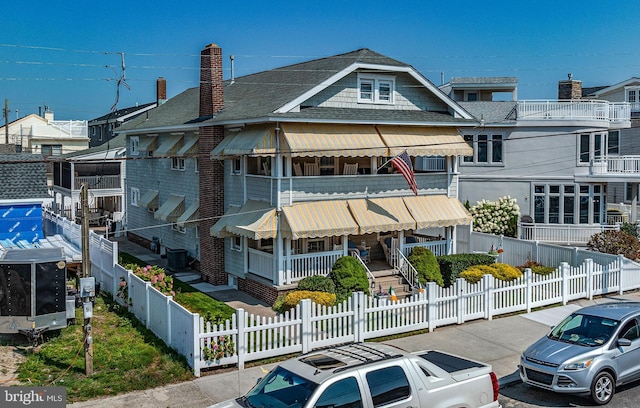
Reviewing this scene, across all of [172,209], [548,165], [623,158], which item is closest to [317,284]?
[172,209]

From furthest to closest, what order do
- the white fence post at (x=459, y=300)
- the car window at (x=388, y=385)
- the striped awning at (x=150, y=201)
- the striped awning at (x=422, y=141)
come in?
the striped awning at (x=150, y=201), the striped awning at (x=422, y=141), the white fence post at (x=459, y=300), the car window at (x=388, y=385)

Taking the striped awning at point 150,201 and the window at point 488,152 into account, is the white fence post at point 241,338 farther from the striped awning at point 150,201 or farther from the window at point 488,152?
the window at point 488,152

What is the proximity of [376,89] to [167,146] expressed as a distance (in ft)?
31.8

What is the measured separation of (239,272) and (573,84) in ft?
78.7

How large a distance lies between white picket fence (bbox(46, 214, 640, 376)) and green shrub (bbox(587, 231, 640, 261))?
225cm

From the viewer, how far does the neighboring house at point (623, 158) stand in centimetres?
3111

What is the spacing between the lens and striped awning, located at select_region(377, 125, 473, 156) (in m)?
21.5

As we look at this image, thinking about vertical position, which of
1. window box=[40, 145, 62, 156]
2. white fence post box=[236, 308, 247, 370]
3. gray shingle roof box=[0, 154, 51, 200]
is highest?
window box=[40, 145, 62, 156]

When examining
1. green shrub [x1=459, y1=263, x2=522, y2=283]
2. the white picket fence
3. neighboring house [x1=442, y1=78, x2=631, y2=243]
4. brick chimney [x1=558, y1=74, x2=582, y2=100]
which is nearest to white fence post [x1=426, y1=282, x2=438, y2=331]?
the white picket fence

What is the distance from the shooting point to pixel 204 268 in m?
23.7

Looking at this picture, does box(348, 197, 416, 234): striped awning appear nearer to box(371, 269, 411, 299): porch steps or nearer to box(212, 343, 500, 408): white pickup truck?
box(371, 269, 411, 299): porch steps

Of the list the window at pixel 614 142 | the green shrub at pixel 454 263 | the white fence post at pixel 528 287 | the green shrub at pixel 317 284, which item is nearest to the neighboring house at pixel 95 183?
the green shrub at pixel 317 284

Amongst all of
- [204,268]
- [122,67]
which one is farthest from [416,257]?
[122,67]

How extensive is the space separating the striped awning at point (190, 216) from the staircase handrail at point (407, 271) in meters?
7.92
